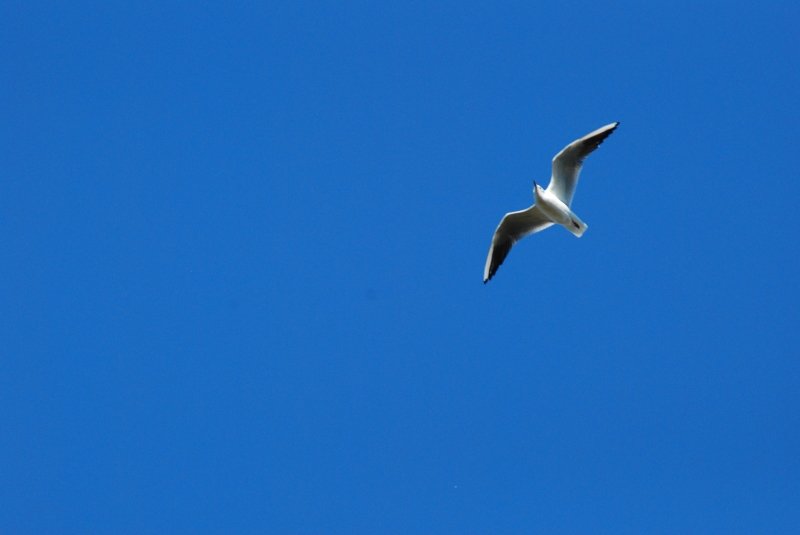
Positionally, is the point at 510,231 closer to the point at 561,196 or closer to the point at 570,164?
the point at 561,196

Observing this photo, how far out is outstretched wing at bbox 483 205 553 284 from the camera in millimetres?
13922

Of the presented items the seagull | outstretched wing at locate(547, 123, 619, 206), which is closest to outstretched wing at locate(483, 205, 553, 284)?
the seagull

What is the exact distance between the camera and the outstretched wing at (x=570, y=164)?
13.0 metres

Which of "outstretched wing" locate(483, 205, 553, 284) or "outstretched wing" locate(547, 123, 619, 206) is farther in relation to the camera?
"outstretched wing" locate(483, 205, 553, 284)

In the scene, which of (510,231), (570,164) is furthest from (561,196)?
(510,231)

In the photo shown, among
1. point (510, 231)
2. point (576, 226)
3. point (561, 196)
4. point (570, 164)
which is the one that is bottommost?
point (576, 226)

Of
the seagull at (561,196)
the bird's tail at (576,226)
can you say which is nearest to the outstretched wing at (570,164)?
the seagull at (561,196)

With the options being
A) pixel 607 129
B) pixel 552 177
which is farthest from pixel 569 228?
pixel 607 129

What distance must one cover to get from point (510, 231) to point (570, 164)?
1.72 m

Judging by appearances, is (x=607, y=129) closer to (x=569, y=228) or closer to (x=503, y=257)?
(x=569, y=228)

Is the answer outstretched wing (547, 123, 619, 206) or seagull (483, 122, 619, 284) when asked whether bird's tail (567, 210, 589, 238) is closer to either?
seagull (483, 122, 619, 284)

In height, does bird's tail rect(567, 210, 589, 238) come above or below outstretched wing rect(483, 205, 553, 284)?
below

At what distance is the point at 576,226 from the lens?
13180mm

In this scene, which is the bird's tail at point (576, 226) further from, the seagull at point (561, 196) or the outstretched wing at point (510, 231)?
the outstretched wing at point (510, 231)
